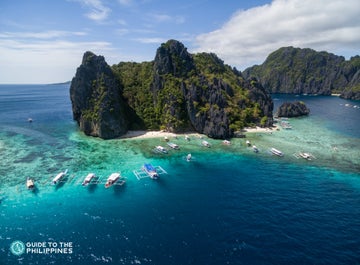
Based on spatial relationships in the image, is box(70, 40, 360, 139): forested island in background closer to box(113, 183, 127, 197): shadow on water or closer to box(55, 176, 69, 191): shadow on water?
box(55, 176, 69, 191): shadow on water

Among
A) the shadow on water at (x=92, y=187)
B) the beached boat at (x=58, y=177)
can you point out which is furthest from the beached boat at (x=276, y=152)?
the beached boat at (x=58, y=177)

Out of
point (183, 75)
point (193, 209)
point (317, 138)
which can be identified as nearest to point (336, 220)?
point (193, 209)

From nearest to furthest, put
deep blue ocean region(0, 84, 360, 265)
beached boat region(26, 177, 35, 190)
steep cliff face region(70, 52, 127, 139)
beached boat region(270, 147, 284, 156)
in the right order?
deep blue ocean region(0, 84, 360, 265) → beached boat region(26, 177, 35, 190) → beached boat region(270, 147, 284, 156) → steep cliff face region(70, 52, 127, 139)

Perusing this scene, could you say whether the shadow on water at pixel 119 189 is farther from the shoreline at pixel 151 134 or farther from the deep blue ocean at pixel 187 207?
the shoreline at pixel 151 134

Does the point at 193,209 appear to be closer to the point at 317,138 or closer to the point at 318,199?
the point at 318,199

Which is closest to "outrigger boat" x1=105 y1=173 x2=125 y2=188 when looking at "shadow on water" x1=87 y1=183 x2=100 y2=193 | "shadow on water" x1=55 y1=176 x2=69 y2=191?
"shadow on water" x1=87 y1=183 x2=100 y2=193

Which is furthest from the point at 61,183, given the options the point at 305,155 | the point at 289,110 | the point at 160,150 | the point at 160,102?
the point at 289,110

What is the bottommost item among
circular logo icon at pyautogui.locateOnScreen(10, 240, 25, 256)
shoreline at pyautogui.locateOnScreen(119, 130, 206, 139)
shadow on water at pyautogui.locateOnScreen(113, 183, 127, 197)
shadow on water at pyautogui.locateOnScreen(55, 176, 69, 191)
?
circular logo icon at pyautogui.locateOnScreen(10, 240, 25, 256)
